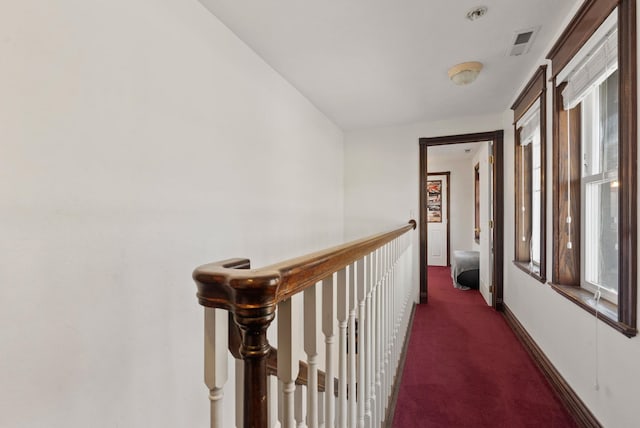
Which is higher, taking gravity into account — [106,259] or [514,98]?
[514,98]

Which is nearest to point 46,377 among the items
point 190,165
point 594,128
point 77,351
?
point 77,351

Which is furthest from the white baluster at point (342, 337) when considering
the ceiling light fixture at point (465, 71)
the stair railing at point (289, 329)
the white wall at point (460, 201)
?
the white wall at point (460, 201)

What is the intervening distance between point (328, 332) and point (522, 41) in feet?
7.64

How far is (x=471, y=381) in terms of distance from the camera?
2051 millimetres

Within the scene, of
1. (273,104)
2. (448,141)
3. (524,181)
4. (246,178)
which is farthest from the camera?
(448,141)

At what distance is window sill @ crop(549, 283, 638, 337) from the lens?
4.26 ft

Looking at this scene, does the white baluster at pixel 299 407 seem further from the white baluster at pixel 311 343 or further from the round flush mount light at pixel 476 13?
the round flush mount light at pixel 476 13

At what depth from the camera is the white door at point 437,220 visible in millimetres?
6688

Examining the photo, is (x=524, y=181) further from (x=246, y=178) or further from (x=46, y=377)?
(x=46, y=377)

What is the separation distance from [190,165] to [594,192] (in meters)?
2.32

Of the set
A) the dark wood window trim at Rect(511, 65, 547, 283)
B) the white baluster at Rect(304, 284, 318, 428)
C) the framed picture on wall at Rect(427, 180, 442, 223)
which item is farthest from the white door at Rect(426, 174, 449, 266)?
the white baluster at Rect(304, 284, 318, 428)

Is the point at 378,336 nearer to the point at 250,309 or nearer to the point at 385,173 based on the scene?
the point at 250,309

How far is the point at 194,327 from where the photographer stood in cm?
158

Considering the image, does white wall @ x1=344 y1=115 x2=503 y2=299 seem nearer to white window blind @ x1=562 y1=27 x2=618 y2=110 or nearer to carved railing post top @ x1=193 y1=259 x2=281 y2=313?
white window blind @ x1=562 y1=27 x2=618 y2=110
